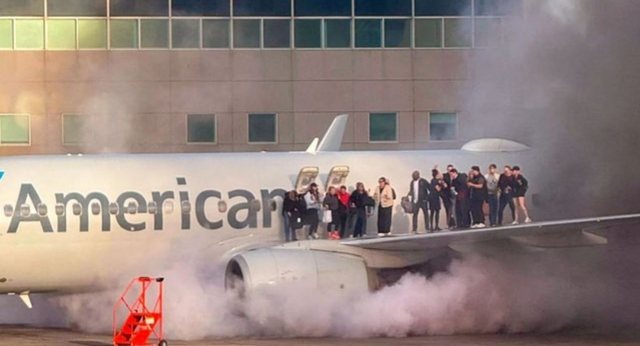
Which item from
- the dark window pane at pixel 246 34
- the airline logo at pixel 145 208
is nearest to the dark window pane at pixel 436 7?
the dark window pane at pixel 246 34

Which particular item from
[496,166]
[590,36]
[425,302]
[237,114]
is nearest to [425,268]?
[425,302]

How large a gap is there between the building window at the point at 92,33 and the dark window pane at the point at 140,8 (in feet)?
1.46

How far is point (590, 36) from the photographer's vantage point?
29781 mm

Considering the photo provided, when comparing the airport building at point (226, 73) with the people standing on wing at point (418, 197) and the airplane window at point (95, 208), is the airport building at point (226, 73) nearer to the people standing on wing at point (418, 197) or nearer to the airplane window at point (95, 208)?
the people standing on wing at point (418, 197)

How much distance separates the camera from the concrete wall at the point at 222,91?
38.4 metres

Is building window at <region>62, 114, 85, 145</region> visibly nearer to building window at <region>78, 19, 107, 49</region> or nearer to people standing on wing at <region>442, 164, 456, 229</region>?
building window at <region>78, 19, 107, 49</region>

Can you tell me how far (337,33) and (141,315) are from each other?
17.0 m

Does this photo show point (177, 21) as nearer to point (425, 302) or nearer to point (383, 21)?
point (383, 21)

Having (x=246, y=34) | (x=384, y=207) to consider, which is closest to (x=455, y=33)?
(x=246, y=34)

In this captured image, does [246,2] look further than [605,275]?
Yes

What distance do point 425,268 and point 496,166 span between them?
321 cm

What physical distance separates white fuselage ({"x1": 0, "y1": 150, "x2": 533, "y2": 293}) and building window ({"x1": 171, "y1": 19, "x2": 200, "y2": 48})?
9.66 metres

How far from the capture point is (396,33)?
130ft

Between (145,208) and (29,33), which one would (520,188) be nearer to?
(145,208)
